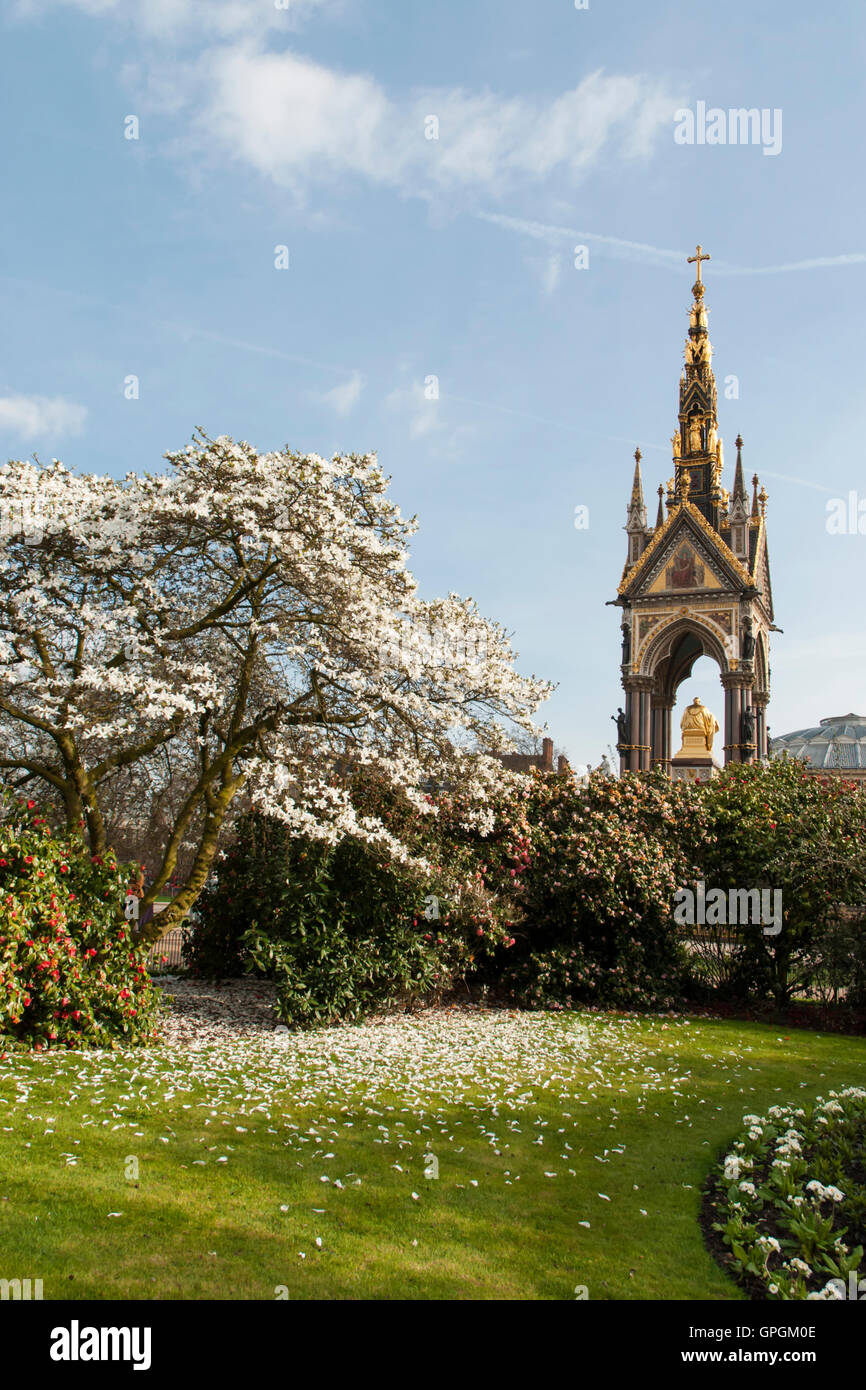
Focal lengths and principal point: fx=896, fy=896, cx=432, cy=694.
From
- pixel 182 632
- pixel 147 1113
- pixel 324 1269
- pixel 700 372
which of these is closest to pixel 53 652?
pixel 182 632

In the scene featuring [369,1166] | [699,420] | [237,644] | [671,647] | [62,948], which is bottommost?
[369,1166]

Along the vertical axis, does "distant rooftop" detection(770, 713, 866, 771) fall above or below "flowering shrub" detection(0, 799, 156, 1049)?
above

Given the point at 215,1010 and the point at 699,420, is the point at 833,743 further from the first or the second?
the point at 215,1010

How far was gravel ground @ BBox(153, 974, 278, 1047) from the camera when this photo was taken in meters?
11.7

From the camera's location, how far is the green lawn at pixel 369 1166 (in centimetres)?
510

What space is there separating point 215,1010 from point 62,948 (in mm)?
4201

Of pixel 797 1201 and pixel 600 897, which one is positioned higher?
pixel 600 897

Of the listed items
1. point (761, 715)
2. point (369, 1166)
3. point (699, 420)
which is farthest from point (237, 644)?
point (699, 420)

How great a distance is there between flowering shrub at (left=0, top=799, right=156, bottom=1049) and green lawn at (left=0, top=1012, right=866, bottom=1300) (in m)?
0.66

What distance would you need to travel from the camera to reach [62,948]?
9.91 metres

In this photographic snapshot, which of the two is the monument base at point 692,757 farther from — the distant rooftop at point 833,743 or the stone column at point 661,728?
the distant rooftop at point 833,743

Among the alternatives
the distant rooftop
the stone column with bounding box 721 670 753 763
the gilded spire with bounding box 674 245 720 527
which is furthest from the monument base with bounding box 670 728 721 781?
the distant rooftop

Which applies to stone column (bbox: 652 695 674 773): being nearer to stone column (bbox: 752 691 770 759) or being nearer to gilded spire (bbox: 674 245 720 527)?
stone column (bbox: 752 691 770 759)

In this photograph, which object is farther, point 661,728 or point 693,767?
point 661,728
